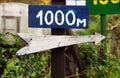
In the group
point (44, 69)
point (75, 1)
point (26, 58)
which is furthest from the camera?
point (75, 1)

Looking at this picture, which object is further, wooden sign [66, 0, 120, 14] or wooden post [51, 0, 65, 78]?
wooden sign [66, 0, 120, 14]

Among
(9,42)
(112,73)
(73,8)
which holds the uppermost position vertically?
(73,8)

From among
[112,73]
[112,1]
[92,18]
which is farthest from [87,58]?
[92,18]

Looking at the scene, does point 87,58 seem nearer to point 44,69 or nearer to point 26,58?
point 44,69

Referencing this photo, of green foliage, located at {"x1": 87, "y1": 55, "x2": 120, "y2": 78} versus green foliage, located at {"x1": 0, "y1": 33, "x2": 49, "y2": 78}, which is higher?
green foliage, located at {"x1": 0, "y1": 33, "x2": 49, "y2": 78}

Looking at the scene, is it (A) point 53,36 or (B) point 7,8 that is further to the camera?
(B) point 7,8

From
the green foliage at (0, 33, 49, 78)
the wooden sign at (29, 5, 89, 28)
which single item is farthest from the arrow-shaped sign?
the green foliage at (0, 33, 49, 78)

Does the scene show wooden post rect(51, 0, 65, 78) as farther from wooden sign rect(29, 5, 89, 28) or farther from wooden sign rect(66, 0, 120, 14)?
wooden sign rect(66, 0, 120, 14)

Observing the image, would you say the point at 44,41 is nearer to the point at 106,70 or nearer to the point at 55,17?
the point at 55,17

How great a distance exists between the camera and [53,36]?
10.1 ft

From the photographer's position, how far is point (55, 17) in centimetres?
307

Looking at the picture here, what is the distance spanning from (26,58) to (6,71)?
20cm

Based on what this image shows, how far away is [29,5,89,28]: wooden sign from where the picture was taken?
3.06 metres

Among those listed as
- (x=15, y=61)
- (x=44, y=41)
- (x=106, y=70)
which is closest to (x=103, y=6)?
(x=106, y=70)
